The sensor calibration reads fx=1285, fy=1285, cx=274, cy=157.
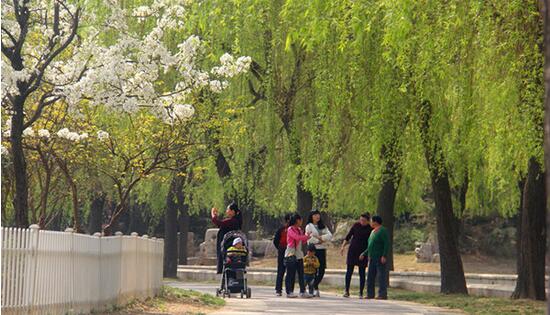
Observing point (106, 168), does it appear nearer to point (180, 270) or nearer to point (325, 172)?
point (325, 172)

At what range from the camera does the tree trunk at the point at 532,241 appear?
25.0 meters

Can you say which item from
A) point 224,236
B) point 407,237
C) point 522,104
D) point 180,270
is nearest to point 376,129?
point 224,236

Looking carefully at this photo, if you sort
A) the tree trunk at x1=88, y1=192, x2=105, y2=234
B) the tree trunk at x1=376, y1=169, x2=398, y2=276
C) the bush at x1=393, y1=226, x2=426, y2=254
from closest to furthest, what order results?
1. the tree trunk at x1=376, y1=169, x2=398, y2=276
2. the tree trunk at x1=88, y1=192, x2=105, y2=234
3. the bush at x1=393, y1=226, x2=426, y2=254

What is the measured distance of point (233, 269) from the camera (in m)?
24.4

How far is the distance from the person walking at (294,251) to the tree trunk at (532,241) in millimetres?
4294

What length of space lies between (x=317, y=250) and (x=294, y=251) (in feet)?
2.59

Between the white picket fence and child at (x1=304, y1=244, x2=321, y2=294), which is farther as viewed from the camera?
child at (x1=304, y1=244, x2=321, y2=294)

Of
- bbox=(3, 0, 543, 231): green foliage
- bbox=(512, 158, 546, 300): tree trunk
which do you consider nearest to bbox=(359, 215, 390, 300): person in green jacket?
bbox=(3, 0, 543, 231): green foliage

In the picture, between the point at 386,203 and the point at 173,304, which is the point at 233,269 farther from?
the point at 386,203

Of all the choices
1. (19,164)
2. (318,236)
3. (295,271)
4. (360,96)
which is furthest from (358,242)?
(19,164)

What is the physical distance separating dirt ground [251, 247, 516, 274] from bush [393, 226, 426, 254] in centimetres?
90

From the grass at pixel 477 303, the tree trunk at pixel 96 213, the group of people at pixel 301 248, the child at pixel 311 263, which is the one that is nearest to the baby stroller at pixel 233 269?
the group of people at pixel 301 248

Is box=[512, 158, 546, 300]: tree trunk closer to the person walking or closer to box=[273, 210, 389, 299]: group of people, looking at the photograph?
box=[273, 210, 389, 299]: group of people

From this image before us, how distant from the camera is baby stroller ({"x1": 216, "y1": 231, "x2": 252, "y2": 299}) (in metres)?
24.1
